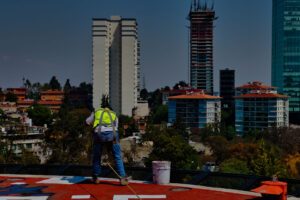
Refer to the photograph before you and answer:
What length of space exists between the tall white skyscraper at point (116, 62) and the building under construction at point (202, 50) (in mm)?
36447

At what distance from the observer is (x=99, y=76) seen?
5300 inches

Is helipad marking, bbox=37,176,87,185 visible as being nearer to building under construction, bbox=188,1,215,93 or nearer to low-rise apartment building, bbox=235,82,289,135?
low-rise apartment building, bbox=235,82,289,135

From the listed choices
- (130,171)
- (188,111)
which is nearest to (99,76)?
(188,111)

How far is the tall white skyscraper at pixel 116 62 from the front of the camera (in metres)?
130

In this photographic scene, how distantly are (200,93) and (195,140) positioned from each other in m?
23.1

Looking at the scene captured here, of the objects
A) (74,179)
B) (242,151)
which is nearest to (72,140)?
(242,151)

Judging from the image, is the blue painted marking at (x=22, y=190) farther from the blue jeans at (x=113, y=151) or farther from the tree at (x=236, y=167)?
the tree at (x=236, y=167)

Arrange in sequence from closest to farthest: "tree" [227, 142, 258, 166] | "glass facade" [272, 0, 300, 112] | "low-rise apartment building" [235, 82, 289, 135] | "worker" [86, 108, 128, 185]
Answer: "worker" [86, 108, 128, 185] → "tree" [227, 142, 258, 166] → "low-rise apartment building" [235, 82, 289, 135] → "glass facade" [272, 0, 300, 112]

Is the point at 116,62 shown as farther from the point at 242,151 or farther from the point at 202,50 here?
the point at 242,151

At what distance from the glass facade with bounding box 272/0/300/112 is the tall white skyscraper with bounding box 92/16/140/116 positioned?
48.5 metres

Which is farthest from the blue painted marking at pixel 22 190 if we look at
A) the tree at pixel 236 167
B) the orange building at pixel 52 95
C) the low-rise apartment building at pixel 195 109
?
the orange building at pixel 52 95

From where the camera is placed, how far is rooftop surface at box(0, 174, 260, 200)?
765 cm

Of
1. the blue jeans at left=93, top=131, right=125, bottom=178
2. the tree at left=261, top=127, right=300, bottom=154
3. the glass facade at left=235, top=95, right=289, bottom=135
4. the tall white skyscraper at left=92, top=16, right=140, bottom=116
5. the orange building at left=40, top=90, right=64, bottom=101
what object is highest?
the tall white skyscraper at left=92, top=16, right=140, bottom=116

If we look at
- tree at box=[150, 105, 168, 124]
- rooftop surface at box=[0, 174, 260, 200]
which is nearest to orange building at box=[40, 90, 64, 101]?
tree at box=[150, 105, 168, 124]
